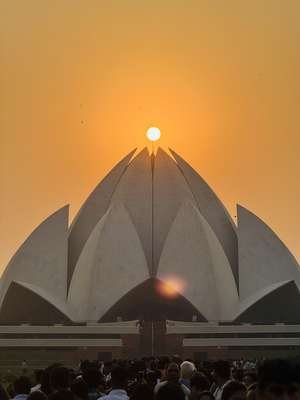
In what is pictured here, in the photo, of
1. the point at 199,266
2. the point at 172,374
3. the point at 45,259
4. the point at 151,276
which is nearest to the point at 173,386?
the point at 172,374

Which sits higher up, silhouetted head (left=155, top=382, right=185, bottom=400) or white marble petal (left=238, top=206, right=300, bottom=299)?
white marble petal (left=238, top=206, right=300, bottom=299)

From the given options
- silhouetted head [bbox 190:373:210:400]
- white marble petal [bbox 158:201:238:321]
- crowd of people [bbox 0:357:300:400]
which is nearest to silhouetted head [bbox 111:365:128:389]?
crowd of people [bbox 0:357:300:400]

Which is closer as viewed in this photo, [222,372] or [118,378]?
[118,378]

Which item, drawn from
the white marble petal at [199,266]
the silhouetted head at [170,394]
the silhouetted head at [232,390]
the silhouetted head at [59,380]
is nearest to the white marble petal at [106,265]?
the white marble petal at [199,266]

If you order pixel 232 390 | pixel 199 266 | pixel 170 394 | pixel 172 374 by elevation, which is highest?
pixel 199 266

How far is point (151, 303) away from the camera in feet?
91.7

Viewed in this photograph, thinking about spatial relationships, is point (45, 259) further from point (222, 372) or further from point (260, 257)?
point (222, 372)

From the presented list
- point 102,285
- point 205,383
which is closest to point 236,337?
point 102,285

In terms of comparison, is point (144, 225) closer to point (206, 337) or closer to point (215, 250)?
point (215, 250)

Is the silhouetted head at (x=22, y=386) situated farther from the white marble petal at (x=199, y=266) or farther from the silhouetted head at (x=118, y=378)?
the white marble petal at (x=199, y=266)

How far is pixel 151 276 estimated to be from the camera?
2584 cm

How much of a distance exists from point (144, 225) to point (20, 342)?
6.60m

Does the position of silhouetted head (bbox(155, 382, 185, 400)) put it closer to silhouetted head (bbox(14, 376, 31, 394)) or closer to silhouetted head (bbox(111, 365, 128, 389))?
silhouetted head (bbox(111, 365, 128, 389))

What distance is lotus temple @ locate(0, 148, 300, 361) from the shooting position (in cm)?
2519
